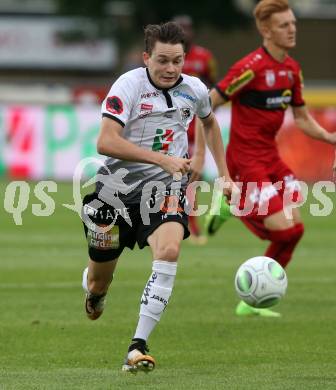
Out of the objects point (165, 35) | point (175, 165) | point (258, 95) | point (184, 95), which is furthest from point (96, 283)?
point (258, 95)

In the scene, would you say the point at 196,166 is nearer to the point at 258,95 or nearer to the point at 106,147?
the point at 258,95

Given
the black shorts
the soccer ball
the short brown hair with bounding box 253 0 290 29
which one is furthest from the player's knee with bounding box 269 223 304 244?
the black shorts

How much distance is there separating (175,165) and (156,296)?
881 millimetres

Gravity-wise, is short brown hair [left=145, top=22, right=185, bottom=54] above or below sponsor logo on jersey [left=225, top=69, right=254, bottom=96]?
above

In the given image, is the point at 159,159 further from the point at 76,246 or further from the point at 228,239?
the point at 228,239

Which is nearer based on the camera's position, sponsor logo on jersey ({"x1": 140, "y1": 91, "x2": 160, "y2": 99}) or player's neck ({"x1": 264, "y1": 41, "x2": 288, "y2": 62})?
sponsor logo on jersey ({"x1": 140, "y1": 91, "x2": 160, "y2": 99})

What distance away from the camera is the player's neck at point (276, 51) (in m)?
11.0

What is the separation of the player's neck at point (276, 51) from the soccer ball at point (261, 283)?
2.54 meters

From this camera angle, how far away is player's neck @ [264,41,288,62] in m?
11.0

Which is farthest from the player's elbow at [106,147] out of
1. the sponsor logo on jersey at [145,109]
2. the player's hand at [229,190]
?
the player's hand at [229,190]

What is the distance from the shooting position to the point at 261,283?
29.5 feet

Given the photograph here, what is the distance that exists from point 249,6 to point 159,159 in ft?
127

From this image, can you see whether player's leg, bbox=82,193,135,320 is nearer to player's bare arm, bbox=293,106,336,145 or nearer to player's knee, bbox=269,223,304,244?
player's knee, bbox=269,223,304,244

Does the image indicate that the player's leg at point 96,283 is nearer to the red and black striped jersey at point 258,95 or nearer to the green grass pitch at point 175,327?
the green grass pitch at point 175,327
